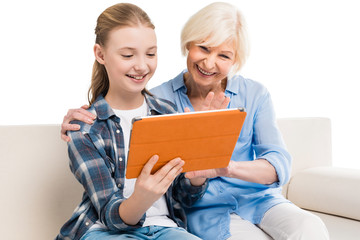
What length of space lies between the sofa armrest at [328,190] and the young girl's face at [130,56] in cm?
120

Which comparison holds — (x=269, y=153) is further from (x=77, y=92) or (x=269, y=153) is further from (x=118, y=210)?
(x=77, y=92)

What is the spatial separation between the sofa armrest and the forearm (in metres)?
0.68

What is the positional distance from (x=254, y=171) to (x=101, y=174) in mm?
528

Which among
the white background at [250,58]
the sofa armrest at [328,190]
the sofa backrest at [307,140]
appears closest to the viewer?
the sofa armrest at [328,190]

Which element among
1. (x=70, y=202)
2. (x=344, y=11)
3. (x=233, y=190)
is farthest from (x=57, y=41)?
(x=344, y=11)

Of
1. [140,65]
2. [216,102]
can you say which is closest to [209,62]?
[216,102]

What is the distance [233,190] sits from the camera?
74.9 inches

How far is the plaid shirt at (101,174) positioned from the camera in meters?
1.50

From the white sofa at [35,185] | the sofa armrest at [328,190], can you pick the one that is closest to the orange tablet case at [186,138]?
the white sofa at [35,185]

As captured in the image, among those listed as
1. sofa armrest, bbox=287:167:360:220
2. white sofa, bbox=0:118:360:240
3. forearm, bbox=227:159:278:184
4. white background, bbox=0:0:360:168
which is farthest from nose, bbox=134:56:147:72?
white background, bbox=0:0:360:168

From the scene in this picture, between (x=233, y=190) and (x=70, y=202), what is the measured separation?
64 cm

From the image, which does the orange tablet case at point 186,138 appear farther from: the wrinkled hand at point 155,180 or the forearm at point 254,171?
the forearm at point 254,171

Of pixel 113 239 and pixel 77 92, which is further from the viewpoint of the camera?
pixel 77 92

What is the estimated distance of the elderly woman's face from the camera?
1.84 metres
